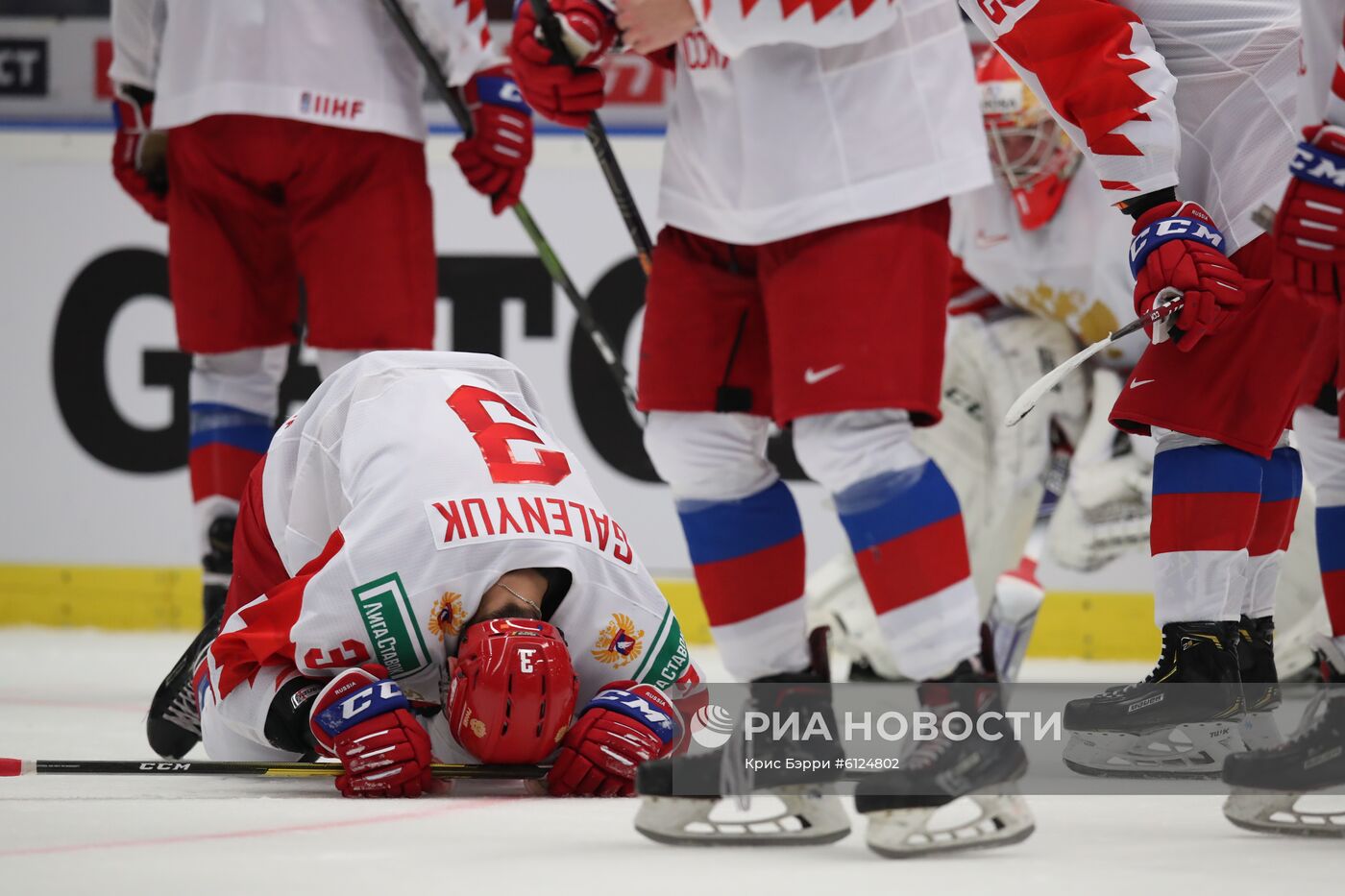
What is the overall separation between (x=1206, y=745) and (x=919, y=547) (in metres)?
0.48

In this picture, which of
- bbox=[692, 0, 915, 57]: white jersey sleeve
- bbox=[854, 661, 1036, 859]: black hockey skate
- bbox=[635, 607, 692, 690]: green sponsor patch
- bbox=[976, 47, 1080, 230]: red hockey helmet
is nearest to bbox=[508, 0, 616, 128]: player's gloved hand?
bbox=[692, 0, 915, 57]: white jersey sleeve

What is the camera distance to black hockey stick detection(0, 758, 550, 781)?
2.09 meters

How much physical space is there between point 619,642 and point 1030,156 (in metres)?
1.77

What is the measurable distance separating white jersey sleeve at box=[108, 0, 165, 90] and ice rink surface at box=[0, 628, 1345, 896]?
1476mm

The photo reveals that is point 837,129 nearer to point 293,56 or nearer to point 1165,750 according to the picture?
point 1165,750

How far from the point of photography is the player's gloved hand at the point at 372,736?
2.04 meters

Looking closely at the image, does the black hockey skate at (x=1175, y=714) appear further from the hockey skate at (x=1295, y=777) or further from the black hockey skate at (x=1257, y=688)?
the hockey skate at (x=1295, y=777)

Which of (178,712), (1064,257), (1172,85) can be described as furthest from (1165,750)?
(1064,257)

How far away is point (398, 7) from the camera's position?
316cm

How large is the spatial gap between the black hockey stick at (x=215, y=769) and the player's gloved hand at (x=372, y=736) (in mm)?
53

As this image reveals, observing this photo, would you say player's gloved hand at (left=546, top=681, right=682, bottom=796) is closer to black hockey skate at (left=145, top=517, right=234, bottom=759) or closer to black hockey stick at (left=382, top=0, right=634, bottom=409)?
black hockey skate at (left=145, top=517, right=234, bottom=759)

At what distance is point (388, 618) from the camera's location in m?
2.12

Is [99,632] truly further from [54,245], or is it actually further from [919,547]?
[919,547]

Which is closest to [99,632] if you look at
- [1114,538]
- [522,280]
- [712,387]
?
[522,280]
